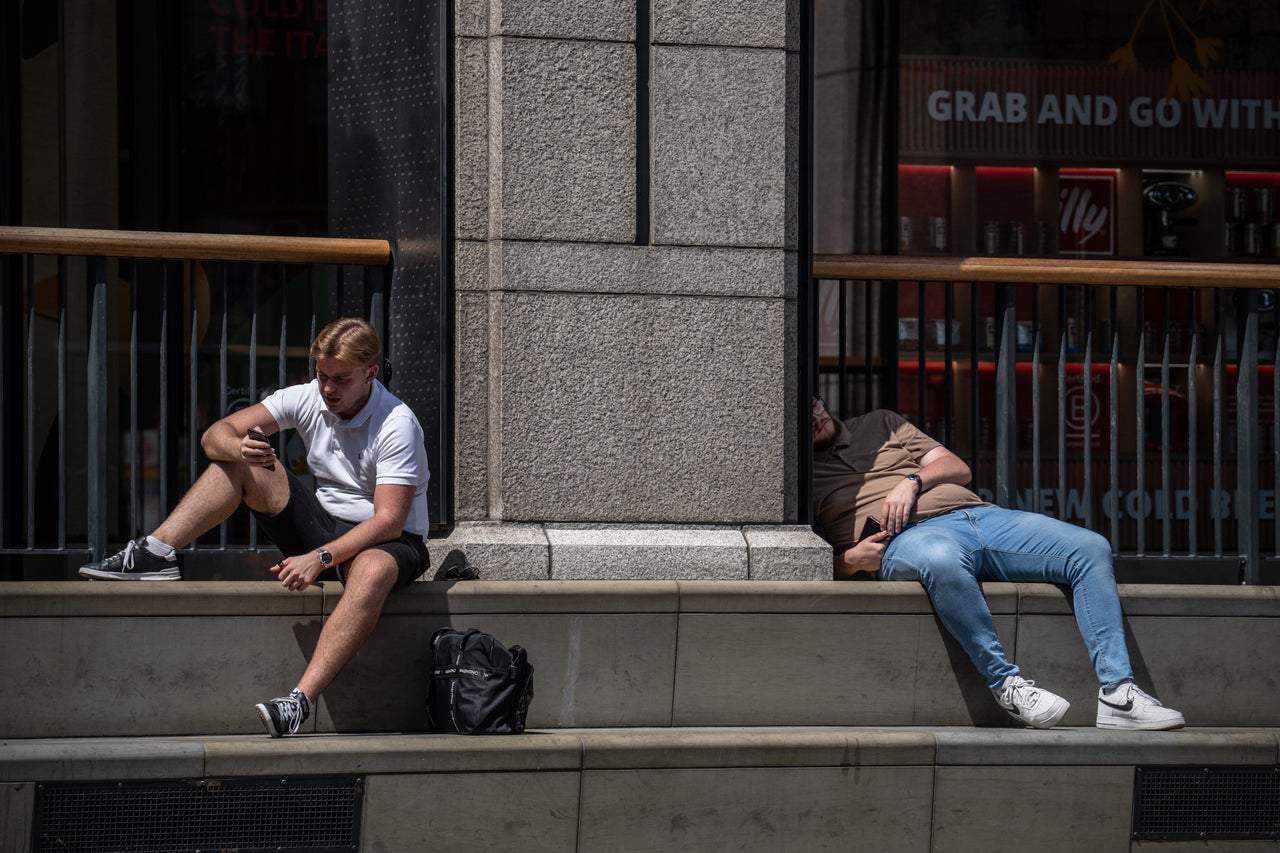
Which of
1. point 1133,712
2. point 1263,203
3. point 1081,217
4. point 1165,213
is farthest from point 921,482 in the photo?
point 1263,203

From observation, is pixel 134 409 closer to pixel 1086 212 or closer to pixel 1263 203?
pixel 1086 212

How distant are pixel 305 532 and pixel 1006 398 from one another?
2956mm

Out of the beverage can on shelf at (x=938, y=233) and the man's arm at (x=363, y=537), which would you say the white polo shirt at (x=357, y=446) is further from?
the beverage can on shelf at (x=938, y=233)

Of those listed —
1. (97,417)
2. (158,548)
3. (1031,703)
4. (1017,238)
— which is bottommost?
(1031,703)

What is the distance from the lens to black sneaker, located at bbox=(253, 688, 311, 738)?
5324 mm

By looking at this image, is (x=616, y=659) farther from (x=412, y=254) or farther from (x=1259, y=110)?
(x=1259, y=110)

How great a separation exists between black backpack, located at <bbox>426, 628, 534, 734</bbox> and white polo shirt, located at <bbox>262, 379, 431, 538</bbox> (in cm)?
56

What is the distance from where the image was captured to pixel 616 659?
590cm

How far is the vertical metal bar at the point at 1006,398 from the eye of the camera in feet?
22.0

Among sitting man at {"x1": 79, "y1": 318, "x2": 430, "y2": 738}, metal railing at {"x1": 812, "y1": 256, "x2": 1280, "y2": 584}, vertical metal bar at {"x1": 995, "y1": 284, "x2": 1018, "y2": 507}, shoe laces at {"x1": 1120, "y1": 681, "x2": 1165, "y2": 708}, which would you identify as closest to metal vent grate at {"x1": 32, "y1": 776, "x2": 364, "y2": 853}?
sitting man at {"x1": 79, "y1": 318, "x2": 430, "y2": 738}

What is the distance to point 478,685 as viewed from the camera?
5.48 meters

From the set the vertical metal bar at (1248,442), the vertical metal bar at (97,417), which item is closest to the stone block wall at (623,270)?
the vertical metal bar at (97,417)

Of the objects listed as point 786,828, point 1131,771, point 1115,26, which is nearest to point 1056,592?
point 1131,771

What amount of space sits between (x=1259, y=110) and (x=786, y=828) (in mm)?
6945
